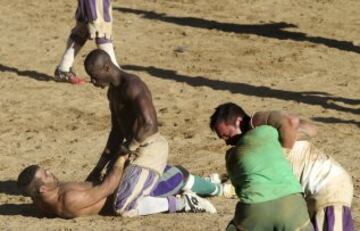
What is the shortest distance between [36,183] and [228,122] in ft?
9.97

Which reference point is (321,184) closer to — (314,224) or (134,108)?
(314,224)

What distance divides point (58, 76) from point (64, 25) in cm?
341

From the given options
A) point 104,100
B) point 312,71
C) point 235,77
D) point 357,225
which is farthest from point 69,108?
point 357,225

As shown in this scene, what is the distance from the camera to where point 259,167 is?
21.9ft

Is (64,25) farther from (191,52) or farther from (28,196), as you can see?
(28,196)

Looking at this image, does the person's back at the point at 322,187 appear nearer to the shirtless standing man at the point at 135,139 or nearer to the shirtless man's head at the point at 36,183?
the shirtless standing man at the point at 135,139

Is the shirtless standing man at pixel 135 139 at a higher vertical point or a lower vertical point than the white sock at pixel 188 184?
higher

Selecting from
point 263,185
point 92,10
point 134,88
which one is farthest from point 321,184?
point 92,10

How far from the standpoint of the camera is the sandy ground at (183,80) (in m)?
11.2

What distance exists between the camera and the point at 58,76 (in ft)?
47.6

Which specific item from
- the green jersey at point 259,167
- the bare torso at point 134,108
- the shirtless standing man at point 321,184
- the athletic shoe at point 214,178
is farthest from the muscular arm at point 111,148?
the green jersey at point 259,167

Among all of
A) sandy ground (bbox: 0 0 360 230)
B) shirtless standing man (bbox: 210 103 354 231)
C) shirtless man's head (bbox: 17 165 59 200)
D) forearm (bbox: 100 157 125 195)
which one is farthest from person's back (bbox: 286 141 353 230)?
shirtless man's head (bbox: 17 165 59 200)

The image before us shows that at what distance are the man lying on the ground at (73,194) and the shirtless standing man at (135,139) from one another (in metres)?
0.04

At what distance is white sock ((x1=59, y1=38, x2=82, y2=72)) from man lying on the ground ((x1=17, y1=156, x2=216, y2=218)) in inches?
200
